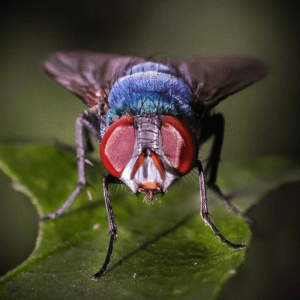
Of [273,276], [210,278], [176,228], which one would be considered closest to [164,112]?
[176,228]

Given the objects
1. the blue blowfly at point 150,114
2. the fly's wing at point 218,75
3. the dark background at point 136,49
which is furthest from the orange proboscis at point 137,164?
the dark background at point 136,49

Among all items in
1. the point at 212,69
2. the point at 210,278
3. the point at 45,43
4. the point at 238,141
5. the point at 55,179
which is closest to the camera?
the point at 210,278

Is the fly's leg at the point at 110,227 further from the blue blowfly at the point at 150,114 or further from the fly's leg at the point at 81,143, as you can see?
the fly's leg at the point at 81,143

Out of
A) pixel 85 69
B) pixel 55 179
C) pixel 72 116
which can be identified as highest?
pixel 85 69

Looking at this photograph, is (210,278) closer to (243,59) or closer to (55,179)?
(55,179)

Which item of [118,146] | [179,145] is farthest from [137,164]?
[179,145]

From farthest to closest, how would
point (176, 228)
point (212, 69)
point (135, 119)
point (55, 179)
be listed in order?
point (212, 69)
point (55, 179)
point (176, 228)
point (135, 119)

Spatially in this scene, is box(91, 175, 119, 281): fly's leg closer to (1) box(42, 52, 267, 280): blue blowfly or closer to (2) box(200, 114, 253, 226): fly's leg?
(1) box(42, 52, 267, 280): blue blowfly
